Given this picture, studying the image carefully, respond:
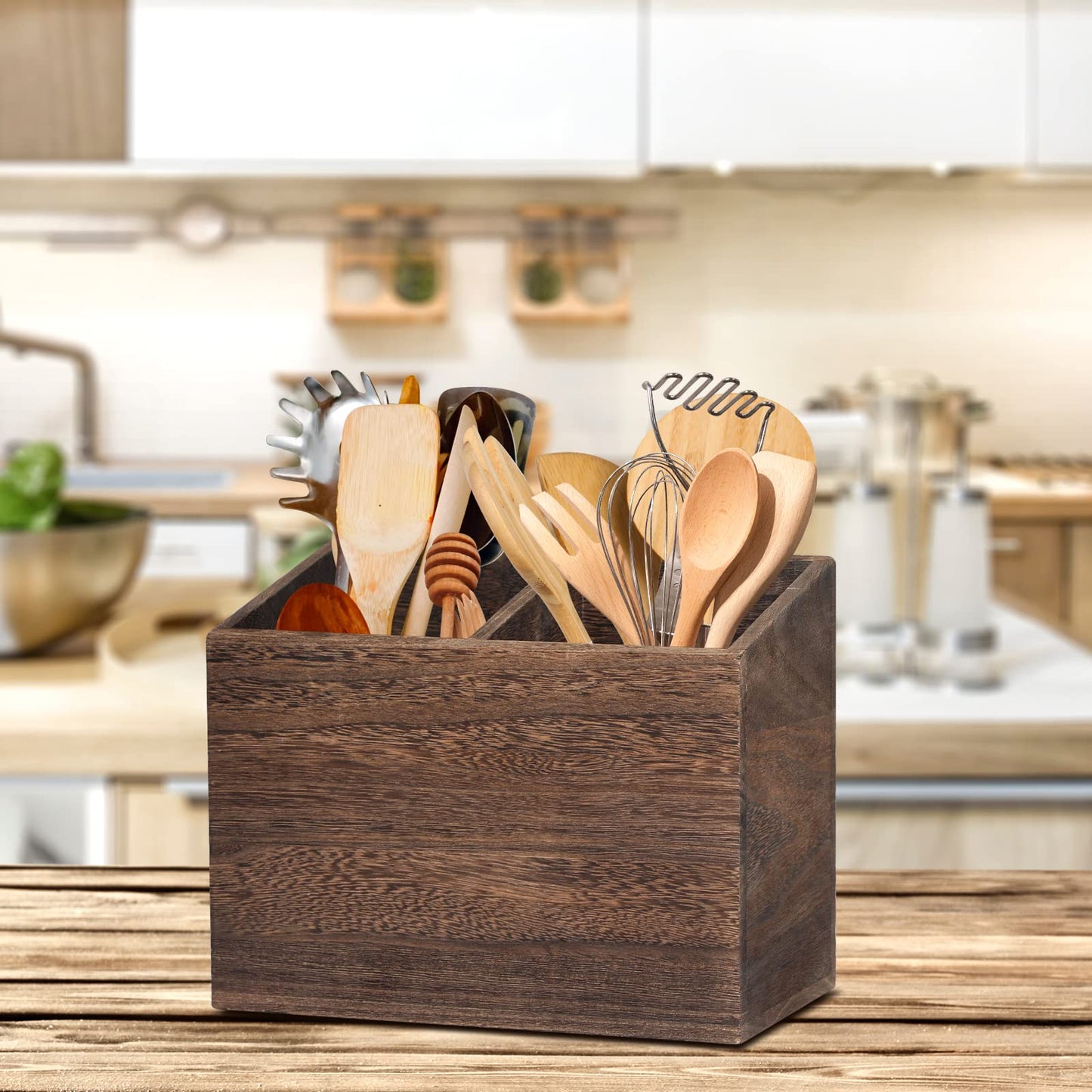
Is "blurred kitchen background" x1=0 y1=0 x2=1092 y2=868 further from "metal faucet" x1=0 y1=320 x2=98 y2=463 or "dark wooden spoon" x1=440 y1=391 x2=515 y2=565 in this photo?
"dark wooden spoon" x1=440 y1=391 x2=515 y2=565

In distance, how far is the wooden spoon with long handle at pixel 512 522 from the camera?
443 millimetres

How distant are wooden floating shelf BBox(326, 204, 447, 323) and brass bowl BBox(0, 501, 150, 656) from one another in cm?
213

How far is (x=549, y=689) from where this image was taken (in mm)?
427

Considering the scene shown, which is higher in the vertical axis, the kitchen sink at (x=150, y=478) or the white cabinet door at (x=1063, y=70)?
the white cabinet door at (x=1063, y=70)

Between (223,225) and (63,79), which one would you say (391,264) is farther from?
(63,79)

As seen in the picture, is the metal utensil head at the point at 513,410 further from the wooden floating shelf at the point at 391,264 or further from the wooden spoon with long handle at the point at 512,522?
the wooden floating shelf at the point at 391,264

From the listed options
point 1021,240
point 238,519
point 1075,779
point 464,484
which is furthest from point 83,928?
point 1021,240

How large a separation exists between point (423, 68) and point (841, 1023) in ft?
9.53

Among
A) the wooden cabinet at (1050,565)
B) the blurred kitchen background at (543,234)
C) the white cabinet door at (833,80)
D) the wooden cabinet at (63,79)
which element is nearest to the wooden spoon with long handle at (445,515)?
the blurred kitchen background at (543,234)

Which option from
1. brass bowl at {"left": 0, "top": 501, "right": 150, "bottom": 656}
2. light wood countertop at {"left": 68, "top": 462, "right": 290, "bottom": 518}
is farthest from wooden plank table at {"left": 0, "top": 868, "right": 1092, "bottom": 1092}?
light wood countertop at {"left": 68, "top": 462, "right": 290, "bottom": 518}

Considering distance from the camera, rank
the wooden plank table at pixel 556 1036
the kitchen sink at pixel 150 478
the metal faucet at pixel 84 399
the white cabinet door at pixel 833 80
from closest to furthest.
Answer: the wooden plank table at pixel 556 1036 < the white cabinet door at pixel 833 80 < the kitchen sink at pixel 150 478 < the metal faucet at pixel 84 399

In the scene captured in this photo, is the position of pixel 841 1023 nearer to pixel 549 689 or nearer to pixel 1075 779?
pixel 549 689

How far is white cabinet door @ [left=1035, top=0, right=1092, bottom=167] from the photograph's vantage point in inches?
119

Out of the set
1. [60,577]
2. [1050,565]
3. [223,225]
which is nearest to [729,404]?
[60,577]
